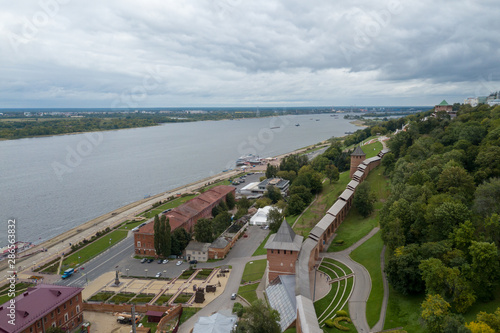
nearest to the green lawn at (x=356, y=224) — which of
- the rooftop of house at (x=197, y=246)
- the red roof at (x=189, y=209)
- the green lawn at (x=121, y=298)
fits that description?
the rooftop of house at (x=197, y=246)

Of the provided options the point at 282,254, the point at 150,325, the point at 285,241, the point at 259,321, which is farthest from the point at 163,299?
the point at 259,321

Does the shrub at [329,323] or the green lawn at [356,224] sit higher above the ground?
the green lawn at [356,224]

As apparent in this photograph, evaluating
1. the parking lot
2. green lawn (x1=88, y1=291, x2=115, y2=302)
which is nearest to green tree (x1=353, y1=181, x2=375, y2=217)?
the parking lot

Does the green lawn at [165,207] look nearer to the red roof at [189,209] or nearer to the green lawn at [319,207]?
the red roof at [189,209]

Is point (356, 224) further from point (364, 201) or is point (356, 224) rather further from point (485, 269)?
point (485, 269)

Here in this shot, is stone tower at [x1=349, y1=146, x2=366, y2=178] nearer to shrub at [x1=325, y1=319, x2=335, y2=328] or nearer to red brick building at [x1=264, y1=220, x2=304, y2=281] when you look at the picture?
red brick building at [x1=264, y1=220, x2=304, y2=281]

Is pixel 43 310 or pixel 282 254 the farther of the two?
pixel 282 254

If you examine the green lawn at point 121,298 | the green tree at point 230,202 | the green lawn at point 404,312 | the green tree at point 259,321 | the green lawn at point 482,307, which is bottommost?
the green lawn at point 121,298
